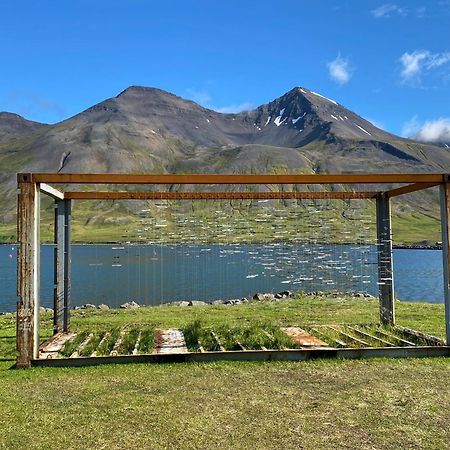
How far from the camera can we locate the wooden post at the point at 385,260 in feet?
44.4

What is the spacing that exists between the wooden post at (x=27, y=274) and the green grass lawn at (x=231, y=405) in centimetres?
52

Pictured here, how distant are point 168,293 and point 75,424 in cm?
2900

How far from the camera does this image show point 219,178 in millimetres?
9789

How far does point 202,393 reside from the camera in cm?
764

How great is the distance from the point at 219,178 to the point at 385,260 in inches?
243

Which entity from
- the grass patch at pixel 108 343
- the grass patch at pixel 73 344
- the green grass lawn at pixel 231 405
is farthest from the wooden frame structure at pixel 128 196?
the grass patch at pixel 108 343

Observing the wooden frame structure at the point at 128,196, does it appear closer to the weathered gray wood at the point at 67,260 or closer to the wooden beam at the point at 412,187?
the wooden beam at the point at 412,187

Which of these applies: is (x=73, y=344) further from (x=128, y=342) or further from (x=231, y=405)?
(x=231, y=405)

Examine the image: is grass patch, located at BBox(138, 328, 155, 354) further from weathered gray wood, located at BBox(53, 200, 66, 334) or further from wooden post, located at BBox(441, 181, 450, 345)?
wooden post, located at BBox(441, 181, 450, 345)

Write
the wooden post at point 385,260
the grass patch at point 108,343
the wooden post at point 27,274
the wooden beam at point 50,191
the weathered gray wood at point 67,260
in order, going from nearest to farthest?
the wooden post at point 27,274
the grass patch at point 108,343
the wooden beam at point 50,191
the weathered gray wood at point 67,260
the wooden post at point 385,260

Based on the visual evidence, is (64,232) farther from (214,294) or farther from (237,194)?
(214,294)

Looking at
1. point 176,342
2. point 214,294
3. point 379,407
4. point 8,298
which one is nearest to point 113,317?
point 176,342

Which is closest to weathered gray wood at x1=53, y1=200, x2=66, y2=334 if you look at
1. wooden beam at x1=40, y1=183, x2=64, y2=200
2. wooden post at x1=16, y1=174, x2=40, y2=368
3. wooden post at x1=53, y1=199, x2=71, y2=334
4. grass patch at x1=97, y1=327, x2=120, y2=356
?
wooden post at x1=53, y1=199, x2=71, y2=334

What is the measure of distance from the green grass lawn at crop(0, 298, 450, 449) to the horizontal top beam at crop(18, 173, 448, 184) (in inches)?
136
